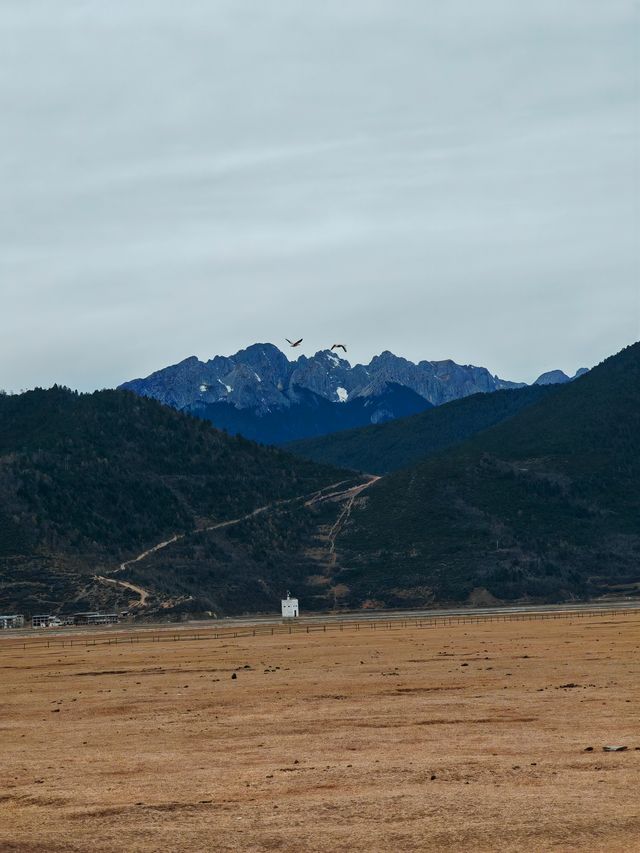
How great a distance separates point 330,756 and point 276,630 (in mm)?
88167

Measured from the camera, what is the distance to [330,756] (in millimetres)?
35938

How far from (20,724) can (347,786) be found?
21859 millimetres

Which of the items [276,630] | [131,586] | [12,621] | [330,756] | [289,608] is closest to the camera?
[330,756]

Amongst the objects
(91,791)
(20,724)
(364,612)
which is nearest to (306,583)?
(364,612)

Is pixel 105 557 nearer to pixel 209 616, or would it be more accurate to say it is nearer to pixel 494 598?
pixel 209 616

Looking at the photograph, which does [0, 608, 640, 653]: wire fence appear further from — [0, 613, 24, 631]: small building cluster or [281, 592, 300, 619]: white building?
[0, 613, 24, 631]: small building cluster

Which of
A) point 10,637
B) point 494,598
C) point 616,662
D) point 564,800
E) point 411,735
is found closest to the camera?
point 564,800

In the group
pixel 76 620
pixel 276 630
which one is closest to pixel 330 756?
pixel 276 630

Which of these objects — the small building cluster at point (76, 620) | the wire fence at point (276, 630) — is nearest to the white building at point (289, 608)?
the wire fence at point (276, 630)

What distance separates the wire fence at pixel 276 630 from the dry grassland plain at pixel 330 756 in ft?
127

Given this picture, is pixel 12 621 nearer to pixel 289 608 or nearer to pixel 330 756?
pixel 289 608

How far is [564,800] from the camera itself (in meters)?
27.6

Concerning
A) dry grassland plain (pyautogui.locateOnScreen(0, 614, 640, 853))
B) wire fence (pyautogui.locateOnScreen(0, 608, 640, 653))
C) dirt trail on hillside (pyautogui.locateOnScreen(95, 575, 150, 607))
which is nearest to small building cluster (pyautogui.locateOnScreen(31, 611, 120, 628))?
dirt trail on hillside (pyautogui.locateOnScreen(95, 575, 150, 607))

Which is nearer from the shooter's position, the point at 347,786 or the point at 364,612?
the point at 347,786
